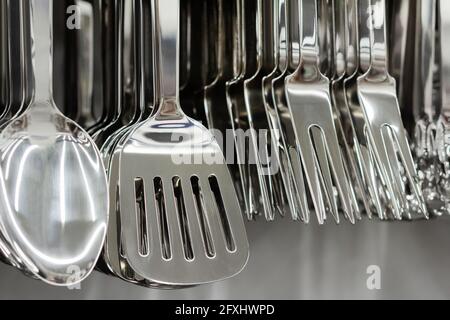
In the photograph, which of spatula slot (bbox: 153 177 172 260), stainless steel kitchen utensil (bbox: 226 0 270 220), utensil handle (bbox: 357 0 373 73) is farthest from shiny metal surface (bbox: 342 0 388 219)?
spatula slot (bbox: 153 177 172 260)

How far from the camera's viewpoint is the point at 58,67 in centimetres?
69

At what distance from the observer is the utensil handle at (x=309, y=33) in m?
0.68

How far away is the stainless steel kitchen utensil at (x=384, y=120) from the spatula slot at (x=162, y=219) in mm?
232

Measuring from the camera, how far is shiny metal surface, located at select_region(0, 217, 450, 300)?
74 centimetres

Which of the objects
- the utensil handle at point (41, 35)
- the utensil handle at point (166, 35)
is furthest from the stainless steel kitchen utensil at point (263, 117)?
the utensil handle at point (41, 35)

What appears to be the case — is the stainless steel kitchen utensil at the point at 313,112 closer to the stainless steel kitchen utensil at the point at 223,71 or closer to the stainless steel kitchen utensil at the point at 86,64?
the stainless steel kitchen utensil at the point at 223,71

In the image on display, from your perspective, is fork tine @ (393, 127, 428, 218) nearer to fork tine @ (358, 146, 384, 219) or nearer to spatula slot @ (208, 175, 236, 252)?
fork tine @ (358, 146, 384, 219)

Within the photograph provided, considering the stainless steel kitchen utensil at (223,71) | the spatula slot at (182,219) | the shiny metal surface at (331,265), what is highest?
the stainless steel kitchen utensil at (223,71)

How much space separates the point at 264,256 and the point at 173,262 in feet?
0.56

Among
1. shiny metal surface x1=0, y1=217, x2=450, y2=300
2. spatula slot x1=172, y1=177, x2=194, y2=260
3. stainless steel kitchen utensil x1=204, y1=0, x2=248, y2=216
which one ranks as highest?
stainless steel kitchen utensil x1=204, y1=0, x2=248, y2=216

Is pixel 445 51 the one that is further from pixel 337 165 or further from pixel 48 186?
pixel 48 186

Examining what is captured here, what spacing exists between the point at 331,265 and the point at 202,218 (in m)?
0.21

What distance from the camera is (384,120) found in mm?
700

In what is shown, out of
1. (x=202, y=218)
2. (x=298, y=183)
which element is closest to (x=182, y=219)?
(x=202, y=218)
